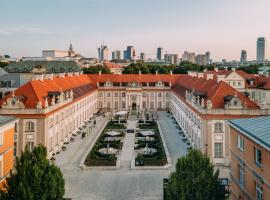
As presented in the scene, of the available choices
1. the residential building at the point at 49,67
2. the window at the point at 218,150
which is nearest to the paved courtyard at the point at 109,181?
the window at the point at 218,150

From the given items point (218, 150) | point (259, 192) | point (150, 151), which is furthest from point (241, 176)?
point (150, 151)

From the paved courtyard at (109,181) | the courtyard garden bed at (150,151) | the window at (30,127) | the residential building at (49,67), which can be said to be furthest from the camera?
the residential building at (49,67)

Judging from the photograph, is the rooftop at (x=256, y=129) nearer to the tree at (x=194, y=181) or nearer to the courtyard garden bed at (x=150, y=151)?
the tree at (x=194, y=181)

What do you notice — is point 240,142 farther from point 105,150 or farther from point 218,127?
point 105,150

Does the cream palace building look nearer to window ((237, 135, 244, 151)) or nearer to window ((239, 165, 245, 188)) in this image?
window ((239, 165, 245, 188))

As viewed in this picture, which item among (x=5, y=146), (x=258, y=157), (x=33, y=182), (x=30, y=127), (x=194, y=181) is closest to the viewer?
(x=258, y=157)

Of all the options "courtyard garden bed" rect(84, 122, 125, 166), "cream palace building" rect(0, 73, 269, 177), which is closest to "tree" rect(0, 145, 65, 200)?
"courtyard garden bed" rect(84, 122, 125, 166)

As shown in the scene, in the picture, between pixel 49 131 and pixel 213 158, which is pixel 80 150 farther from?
pixel 213 158
